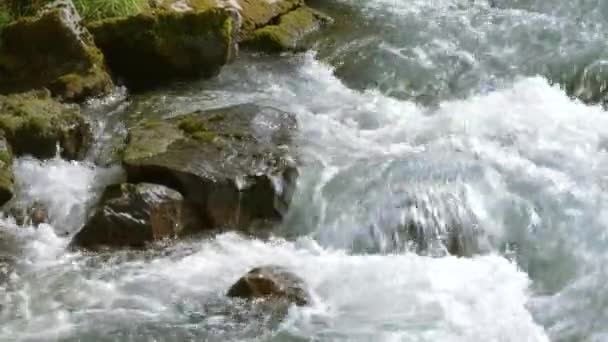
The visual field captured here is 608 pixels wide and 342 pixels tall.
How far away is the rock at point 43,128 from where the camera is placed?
23.4ft

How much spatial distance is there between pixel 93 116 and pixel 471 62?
11.7 ft

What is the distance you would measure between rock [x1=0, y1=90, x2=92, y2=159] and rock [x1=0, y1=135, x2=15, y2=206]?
0.14m

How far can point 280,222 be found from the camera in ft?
21.7

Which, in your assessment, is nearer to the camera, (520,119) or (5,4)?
(520,119)

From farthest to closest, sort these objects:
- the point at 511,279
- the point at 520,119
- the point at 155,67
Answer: the point at 155,67, the point at 520,119, the point at 511,279

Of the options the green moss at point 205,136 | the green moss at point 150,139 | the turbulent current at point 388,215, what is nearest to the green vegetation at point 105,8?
the turbulent current at point 388,215

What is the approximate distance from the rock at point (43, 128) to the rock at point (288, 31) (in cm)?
265

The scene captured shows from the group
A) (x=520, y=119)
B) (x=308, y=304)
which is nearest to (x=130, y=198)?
(x=308, y=304)

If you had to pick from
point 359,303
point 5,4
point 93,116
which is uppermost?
point 5,4

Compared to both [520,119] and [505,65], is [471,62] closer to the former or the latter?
[505,65]

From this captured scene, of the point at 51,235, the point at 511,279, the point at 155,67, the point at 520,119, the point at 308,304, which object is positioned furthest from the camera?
the point at 155,67

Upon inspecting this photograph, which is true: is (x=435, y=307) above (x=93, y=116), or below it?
below

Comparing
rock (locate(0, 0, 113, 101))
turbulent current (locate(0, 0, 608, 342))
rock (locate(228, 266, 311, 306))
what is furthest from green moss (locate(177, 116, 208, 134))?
rock (locate(228, 266, 311, 306))

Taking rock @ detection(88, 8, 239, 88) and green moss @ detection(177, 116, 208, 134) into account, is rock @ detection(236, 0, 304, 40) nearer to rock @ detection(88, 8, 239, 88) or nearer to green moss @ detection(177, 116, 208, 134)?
rock @ detection(88, 8, 239, 88)
